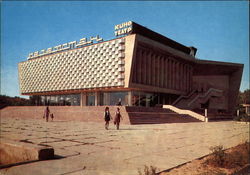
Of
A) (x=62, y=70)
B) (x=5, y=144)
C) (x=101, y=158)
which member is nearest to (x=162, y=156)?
(x=101, y=158)

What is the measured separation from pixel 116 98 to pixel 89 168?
41.8m

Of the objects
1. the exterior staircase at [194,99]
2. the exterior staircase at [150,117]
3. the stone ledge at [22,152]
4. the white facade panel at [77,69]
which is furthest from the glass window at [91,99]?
the stone ledge at [22,152]

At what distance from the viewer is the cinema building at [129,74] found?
42.8 meters

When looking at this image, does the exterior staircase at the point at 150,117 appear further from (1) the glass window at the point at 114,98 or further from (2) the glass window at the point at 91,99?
(2) the glass window at the point at 91,99

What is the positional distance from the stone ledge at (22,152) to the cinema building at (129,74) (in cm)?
3381

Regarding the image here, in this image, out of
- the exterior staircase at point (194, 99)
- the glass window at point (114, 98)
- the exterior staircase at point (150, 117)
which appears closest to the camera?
the exterior staircase at point (150, 117)

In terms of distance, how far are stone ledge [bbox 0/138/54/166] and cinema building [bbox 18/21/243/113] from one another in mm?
33811

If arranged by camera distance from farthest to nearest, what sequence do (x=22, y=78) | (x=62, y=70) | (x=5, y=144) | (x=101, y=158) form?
(x=22, y=78) → (x=62, y=70) → (x=5, y=144) → (x=101, y=158)

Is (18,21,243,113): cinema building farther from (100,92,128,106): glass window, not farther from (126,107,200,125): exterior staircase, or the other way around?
(126,107,200,125): exterior staircase

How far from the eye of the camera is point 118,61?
42250 mm

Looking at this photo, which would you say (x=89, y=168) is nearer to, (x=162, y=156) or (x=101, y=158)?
(x=101, y=158)

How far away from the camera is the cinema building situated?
42844mm

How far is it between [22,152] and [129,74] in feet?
114

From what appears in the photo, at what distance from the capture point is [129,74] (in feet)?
134
